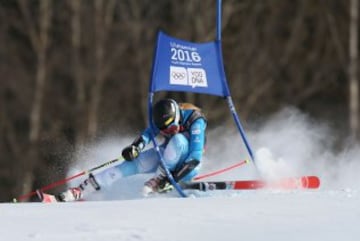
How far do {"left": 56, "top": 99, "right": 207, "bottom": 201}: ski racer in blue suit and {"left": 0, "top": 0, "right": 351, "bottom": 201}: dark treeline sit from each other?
14749 millimetres

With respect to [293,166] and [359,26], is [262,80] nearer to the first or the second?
[359,26]

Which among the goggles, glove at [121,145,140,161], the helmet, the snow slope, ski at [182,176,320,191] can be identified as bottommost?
the snow slope

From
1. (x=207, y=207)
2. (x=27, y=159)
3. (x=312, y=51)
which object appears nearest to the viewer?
(x=207, y=207)

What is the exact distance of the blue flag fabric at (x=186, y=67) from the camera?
11.2 meters

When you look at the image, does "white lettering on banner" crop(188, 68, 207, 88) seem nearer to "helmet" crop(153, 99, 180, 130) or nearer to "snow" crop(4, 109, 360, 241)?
"helmet" crop(153, 99, 180, 130)

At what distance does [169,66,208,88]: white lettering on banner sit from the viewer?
36.9 ft

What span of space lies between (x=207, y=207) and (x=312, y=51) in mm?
22935

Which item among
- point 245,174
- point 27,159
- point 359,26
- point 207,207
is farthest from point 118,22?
point 207,207

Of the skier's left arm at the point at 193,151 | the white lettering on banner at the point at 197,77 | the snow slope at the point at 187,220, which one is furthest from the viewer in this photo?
the white lettering on banner at the point at 197,77

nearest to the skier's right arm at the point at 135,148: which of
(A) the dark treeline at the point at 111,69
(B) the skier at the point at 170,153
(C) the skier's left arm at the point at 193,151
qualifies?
(B) the skier at the point at 170,153

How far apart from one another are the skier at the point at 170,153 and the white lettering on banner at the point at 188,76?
476 mm

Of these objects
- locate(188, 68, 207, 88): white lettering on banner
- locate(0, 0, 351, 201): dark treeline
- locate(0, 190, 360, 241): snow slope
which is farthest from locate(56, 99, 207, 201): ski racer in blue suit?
locate(0, 0, 351, 201): dark treeline

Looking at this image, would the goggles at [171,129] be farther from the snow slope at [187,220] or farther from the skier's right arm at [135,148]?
the snow slope at [187,220]

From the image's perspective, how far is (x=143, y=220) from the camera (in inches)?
313
